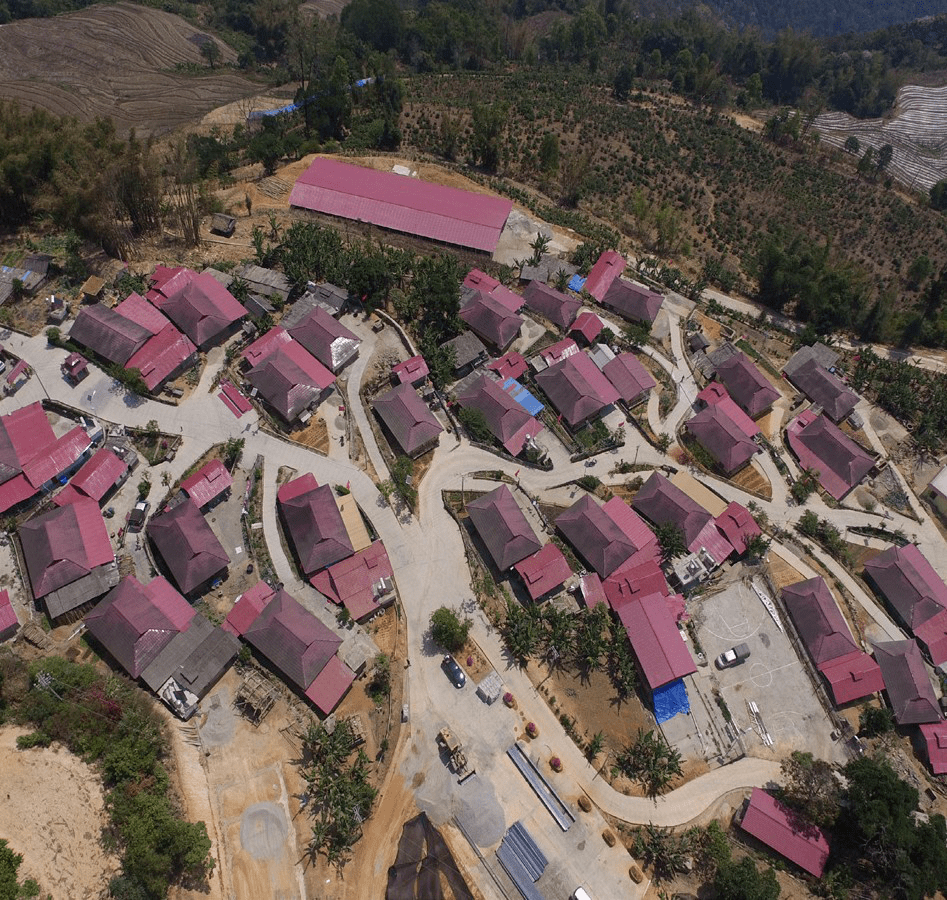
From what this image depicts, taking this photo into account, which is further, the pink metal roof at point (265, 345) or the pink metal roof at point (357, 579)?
the pink metal roof at point (265, 345)

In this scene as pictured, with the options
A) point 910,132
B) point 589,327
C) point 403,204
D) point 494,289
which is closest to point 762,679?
point 589,327

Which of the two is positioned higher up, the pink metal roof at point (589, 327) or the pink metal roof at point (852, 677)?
the pink metal roof at point (589, 327)

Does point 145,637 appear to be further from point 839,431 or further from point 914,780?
point 839,431

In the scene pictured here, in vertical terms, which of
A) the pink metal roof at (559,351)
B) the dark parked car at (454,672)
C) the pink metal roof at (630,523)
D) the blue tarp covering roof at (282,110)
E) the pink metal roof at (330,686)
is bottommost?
the dark parked car at (454,672)

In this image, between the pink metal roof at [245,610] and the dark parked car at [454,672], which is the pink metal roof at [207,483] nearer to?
the pink metal roof at [245,610]

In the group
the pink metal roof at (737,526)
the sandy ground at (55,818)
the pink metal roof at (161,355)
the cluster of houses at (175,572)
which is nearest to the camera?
the sandy ground at (55,818)

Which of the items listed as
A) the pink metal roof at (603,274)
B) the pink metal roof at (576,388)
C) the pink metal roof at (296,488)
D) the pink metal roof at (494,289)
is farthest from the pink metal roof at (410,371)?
the pink metal roof at (603,274)

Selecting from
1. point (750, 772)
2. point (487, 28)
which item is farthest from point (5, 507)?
point (487, 28)
